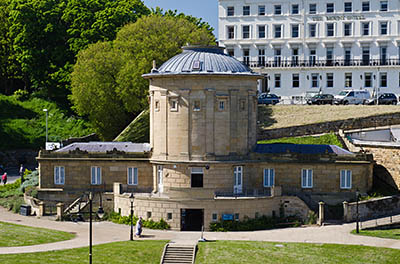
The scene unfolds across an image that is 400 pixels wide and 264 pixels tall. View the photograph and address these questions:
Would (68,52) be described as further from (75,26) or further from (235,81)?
(235,81)

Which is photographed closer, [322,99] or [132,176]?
[132,176]

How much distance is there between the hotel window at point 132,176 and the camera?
61969 millimetres

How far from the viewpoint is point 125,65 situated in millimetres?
79000

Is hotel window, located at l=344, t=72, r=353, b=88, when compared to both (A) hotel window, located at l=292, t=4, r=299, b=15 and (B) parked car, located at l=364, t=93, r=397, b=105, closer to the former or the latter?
(A) hotel window, located at l=292, t=4, r=299, b=15

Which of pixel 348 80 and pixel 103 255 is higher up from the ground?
pixel 348 80

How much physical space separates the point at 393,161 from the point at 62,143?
109 feet

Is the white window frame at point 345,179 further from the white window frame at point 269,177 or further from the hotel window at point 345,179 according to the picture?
the white window frame at point 269,177

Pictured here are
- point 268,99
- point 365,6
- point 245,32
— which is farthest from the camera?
point 245,32

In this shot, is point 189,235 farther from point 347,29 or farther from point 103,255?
point 347,29

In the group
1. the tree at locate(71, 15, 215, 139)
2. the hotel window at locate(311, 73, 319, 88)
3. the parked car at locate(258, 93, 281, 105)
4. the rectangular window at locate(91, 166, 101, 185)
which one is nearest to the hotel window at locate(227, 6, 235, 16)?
the hotel window at locate(311, 73, 319, 88)

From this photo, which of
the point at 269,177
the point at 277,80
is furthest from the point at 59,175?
the point at 277,80

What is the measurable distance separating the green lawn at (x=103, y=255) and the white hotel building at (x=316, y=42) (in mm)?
49104

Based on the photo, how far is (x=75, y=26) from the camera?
9531cm

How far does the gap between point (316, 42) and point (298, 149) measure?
37537mm
